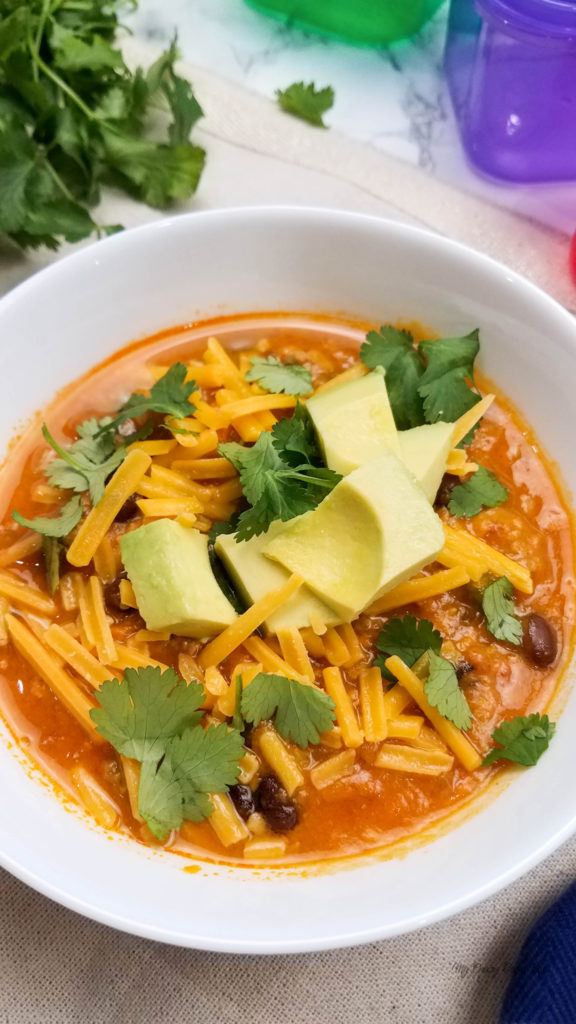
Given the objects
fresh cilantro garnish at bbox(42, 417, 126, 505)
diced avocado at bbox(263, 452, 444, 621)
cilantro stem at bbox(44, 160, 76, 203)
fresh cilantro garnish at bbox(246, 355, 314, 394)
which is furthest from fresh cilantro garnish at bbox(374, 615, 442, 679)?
cilantro stem at bbox(44, 160, 76, 203)

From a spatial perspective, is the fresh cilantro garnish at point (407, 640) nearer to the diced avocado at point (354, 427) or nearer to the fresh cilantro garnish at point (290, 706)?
the fresh cilantro garnish at point (290, 706)

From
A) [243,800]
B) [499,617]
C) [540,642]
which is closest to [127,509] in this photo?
[243,800]

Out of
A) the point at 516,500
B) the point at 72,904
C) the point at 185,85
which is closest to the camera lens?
the point at 72,904

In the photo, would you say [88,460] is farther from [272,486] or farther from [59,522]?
[272,486]

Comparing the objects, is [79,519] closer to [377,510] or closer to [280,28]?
[377,510]

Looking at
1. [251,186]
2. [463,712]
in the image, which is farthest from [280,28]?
[463,712]

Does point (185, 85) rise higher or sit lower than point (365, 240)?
higher

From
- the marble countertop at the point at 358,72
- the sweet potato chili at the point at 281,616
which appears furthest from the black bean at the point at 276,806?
the marble countertop at the point at 358,72
